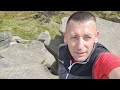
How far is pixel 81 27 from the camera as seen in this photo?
2551mm

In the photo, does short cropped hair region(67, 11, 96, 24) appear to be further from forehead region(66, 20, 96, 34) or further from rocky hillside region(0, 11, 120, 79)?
rocky hillside region(0, 11, 120, 79)

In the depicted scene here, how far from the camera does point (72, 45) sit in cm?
248

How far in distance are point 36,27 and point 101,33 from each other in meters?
2.59

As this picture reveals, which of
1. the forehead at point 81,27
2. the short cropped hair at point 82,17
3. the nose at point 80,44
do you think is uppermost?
the short cropped hair at point 82,17

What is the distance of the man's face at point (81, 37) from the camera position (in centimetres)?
245

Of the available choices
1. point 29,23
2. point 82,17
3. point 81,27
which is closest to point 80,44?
point 81,27

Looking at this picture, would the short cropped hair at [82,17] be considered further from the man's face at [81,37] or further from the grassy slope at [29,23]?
the grassy slope at [29,23]

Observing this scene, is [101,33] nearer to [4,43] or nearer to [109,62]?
[4,43]

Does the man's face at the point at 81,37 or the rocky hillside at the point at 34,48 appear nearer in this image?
the man's face at the point at 81,37

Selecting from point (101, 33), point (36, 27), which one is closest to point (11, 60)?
point (101, 33)

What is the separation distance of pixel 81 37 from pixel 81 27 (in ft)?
0.42

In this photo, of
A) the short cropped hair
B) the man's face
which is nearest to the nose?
the man's face

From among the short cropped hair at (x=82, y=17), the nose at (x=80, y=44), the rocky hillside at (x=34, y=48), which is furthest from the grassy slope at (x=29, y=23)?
the nose at (x=80, y=44)

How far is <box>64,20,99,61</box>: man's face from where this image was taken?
245 centimetres
